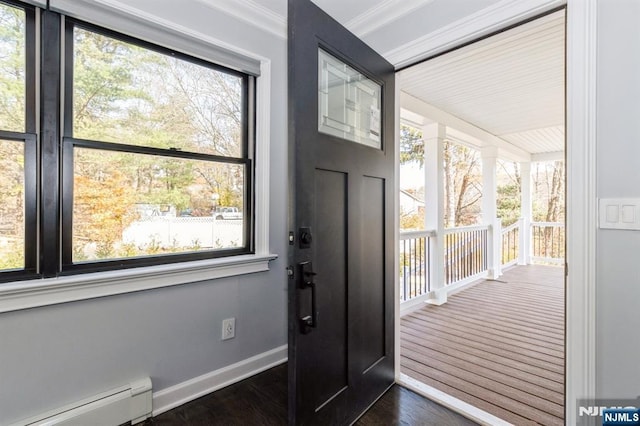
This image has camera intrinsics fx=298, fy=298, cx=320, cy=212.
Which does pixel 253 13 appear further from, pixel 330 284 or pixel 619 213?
pixel 619 213

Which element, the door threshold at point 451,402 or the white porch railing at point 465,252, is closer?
the door threshold at point 451,402

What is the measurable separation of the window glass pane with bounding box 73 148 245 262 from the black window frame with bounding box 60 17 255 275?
0.09 feet

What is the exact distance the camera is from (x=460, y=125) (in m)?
4.30

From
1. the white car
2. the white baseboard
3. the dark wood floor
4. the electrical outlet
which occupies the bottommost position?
the dark wood floor

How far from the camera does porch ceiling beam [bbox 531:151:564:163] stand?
642 cm

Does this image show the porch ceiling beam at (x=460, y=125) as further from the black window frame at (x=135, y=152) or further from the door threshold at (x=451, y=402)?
the door threshold at (x=451, y=402)

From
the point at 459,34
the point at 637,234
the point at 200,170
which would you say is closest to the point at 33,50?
the point at 200,170

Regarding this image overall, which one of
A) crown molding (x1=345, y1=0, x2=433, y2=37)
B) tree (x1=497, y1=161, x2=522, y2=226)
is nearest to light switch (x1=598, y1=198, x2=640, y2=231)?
crown molding (x1=345, y1=0, x2=433, y2=37)

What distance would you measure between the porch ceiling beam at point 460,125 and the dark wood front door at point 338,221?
1641 mm

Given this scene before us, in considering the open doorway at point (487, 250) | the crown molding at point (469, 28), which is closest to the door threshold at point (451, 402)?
the open doorway at point (487, 250)

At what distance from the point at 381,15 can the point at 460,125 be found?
9.18 feet

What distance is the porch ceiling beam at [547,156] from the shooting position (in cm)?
642

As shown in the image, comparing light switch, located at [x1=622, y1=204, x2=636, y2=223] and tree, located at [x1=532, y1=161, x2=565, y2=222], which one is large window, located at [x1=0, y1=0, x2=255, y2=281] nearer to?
light switch, located at [x1=622, y1=204, x2=636, y2=223]

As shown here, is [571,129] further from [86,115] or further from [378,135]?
[86,115]
